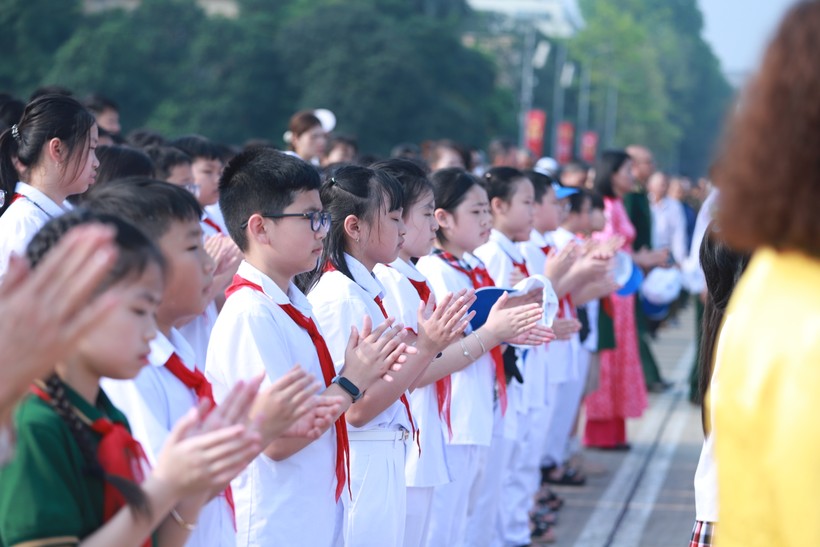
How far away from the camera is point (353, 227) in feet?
14.3

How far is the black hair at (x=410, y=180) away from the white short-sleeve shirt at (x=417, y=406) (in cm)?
25

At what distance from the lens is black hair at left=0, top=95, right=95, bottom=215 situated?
4.72 meters

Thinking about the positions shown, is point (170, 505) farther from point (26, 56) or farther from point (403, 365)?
point (26, 56)

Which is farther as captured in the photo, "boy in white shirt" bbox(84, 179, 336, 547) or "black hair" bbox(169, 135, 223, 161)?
"black hair" bbox(169, 135, 223, 161)

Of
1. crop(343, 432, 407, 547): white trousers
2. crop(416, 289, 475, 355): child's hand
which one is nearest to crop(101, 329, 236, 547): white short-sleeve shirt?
crop(343, 432, 407, 547): white trousers

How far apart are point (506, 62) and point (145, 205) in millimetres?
70405

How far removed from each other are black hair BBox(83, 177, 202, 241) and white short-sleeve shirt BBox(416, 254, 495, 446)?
2.29 m

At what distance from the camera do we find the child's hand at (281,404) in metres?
2.67

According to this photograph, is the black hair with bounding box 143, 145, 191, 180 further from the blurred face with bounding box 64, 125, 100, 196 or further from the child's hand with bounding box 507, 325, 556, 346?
the child's hand with bounding box 507, 325, 556, 346

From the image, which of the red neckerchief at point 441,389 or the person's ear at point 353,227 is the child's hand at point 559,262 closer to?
the red neckerchief at point 441,389

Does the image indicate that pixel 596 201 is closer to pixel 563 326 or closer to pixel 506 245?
pixel 506 245

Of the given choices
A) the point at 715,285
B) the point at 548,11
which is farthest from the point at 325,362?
the point at 548,11

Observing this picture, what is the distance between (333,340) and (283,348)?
0.57 meters

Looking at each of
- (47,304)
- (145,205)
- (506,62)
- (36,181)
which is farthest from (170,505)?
(506,62)
